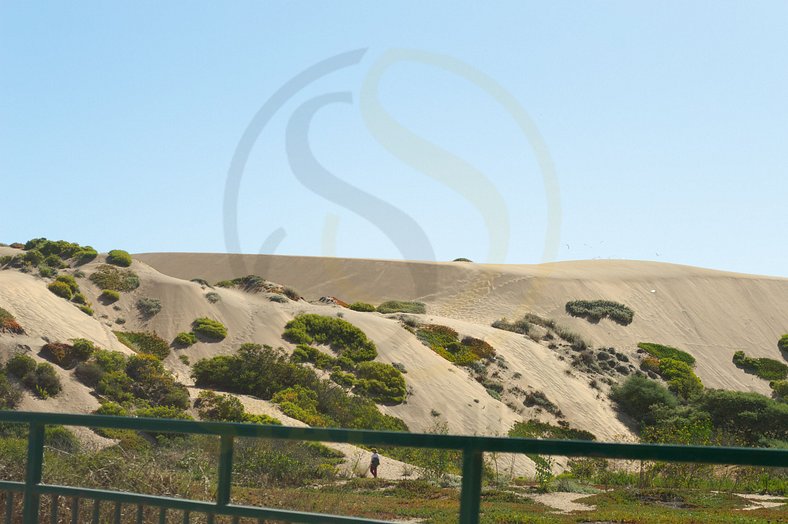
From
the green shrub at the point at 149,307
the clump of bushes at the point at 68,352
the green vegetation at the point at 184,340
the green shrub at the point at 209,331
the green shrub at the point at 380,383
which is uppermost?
the green shrub at the point at 149,307

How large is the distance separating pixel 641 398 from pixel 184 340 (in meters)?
23.6

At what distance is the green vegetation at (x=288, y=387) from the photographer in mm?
34500

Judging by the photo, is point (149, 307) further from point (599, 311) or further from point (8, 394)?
point (599, 311)

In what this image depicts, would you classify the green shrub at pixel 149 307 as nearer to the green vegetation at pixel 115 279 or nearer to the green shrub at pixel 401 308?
the green vegetation at pixel 115 279

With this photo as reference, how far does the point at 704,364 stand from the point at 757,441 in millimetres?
28874

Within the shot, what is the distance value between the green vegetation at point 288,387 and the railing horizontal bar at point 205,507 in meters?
28.7

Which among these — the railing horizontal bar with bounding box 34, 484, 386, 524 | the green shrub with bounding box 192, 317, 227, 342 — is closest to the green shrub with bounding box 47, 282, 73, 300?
the green shrub with bounding box 192, 317, 227, 342

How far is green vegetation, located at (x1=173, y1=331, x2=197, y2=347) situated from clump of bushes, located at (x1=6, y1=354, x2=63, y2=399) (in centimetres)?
1115

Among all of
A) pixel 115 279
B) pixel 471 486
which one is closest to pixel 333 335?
pixel 115 279

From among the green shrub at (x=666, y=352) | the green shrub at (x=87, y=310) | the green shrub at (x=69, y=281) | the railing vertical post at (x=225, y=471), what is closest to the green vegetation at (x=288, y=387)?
the green shrub at (x=87, y=310)

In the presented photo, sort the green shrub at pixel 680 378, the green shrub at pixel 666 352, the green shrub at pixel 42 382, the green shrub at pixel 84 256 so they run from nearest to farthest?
the green shrub at pixel 42 382, the green shrub at pixel 84 256, the green shrub at pixel 680 378, the green shrub at pixel 666 352

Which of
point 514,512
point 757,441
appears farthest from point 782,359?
point 514,512

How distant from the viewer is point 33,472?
Result: 4.89 meters

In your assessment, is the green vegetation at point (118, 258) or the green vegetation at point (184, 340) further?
the green vegetation at point (118, 258)
